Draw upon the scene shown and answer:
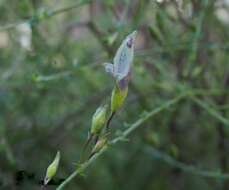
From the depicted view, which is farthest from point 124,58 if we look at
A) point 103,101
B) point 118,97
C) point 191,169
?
point 103,101

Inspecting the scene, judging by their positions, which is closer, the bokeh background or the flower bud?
the flower bud

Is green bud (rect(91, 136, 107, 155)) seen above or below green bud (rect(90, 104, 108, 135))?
below

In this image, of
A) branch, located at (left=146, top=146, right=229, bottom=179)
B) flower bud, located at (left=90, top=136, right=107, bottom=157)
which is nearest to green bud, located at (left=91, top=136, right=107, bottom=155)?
flower bud, located at (left=90, top=136, right=107, bottom=157)

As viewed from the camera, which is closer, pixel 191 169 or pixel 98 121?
pixel 98 121

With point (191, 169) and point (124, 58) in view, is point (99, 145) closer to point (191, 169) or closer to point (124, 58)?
point (124, 58)

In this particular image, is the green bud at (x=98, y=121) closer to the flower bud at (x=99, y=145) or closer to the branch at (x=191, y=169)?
the flower bud at (x=99, y=145)

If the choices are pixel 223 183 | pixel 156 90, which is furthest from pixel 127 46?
pixel 223 183

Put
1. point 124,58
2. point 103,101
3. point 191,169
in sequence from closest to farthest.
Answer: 1. point 124,58
2. point 191,169
3. point 103,101

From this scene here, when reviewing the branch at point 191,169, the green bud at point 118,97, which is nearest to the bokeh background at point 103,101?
the branch at point 191,169

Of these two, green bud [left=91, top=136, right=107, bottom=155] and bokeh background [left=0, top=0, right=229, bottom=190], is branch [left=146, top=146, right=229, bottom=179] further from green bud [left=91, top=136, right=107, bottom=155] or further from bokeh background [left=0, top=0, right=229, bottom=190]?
green bud [left=91, top=136, right=107, bottom=155]
